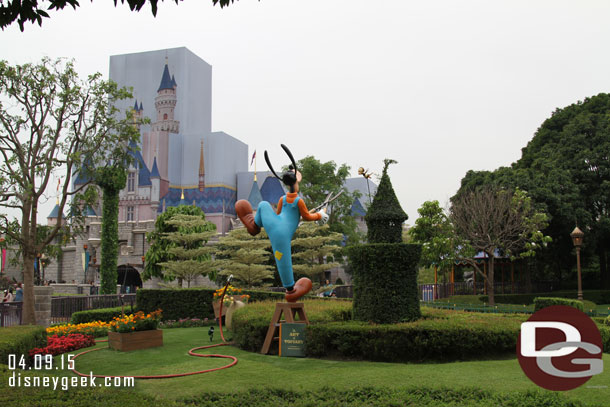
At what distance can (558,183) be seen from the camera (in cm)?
2722

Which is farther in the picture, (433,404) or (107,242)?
(107,242)

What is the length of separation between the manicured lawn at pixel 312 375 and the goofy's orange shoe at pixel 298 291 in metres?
1.28

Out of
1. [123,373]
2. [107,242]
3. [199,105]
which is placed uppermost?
[199,105]

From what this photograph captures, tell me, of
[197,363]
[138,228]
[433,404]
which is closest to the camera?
[433,404]

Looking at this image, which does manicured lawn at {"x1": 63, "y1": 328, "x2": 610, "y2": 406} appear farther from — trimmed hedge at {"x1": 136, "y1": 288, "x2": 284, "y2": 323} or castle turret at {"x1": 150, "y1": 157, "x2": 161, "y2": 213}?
castle turret at {"x1": 150, "y1": 157, "x2": 161, "y2": 213}

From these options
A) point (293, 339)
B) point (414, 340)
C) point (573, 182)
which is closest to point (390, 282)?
point (414, 340)

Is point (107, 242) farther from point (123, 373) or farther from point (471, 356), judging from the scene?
point (471, 356)

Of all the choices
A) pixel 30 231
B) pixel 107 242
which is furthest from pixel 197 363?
pixel 107 242

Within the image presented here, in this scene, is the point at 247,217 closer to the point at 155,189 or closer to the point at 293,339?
the point at 293,339

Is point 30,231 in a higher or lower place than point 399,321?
higher

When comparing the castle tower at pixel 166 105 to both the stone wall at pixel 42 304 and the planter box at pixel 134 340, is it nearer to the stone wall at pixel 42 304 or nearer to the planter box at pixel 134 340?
the stone wall at pixel 42 304

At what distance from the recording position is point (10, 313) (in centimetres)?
1348

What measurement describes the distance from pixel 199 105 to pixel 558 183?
37.5 m

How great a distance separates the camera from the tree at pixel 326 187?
3438 cm
